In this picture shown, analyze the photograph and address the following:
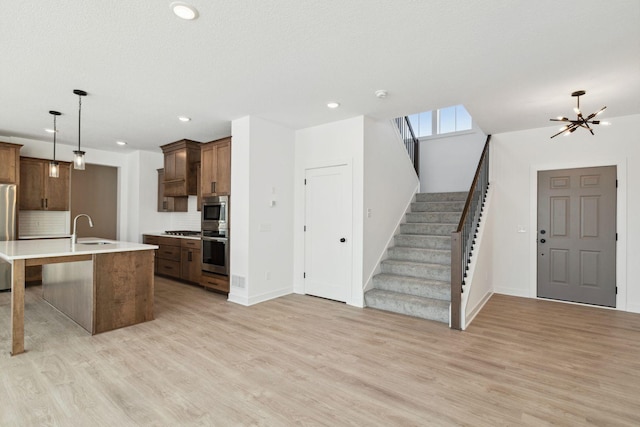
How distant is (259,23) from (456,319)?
3.53 metres

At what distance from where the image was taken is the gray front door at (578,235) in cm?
454

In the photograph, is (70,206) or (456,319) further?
(70,206)

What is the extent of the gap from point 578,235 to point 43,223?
9.27 meters

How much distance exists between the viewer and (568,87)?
11.2ft

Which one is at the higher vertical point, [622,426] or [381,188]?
[381,188]

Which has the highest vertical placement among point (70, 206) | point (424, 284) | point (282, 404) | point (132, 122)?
point (132, 122)

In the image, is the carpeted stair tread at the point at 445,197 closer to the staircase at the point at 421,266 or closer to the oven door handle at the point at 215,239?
the staircase at the point at 421,266

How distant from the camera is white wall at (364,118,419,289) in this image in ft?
15.1

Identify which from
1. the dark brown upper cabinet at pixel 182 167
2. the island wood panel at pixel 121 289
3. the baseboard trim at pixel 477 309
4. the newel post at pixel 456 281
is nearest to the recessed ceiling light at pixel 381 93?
the newel post at pixel 456 281

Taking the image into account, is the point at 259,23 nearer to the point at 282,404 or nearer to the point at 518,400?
the point at 282,404

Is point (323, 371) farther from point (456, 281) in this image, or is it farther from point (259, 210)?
point (259, 210)

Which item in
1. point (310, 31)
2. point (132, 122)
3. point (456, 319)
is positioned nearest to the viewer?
point (310, 31)

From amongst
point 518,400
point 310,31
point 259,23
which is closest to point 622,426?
point 518,400

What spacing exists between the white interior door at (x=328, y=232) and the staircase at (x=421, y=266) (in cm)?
54
